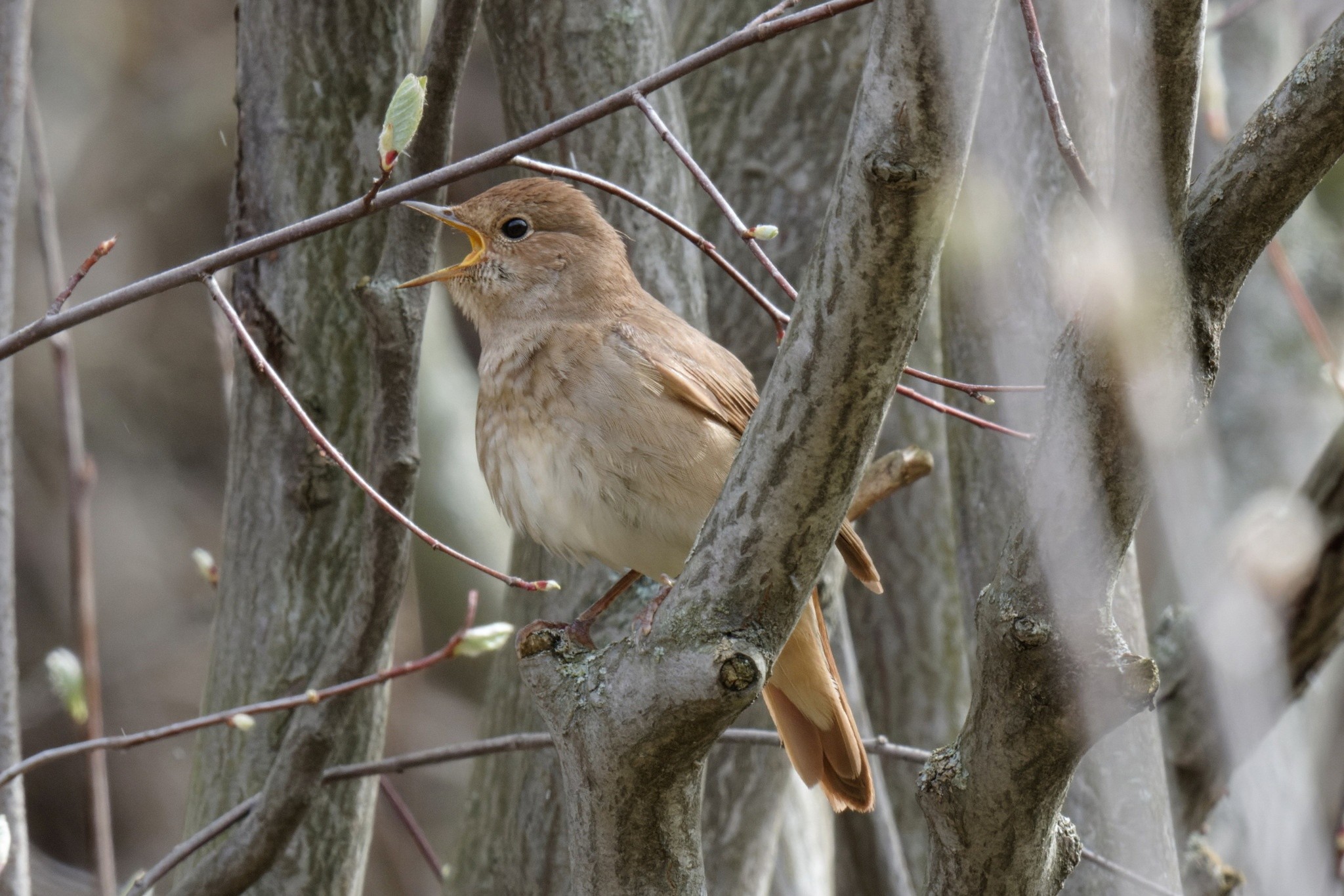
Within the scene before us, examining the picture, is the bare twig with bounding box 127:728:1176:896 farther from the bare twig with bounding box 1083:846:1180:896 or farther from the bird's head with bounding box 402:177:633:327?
the bird's head with bounding box 402:177:633:327

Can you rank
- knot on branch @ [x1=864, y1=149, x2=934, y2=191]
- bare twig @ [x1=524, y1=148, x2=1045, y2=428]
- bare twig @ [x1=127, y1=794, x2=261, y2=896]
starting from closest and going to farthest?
knot on branch @ [x1=864, y1=149, x2=934, y2=191], bare twig @ [x1=524, y1=148, x2=1045, y2=428], bare twig @ [x1=127, y1=794, x2=261, y2=896]

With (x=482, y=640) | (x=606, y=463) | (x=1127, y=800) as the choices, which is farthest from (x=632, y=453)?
(x=1127, y=800)

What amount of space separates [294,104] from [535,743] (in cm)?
159

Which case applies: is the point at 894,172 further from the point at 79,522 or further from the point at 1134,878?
the point at 79,522

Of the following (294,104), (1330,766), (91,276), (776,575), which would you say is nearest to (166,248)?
(91,276)

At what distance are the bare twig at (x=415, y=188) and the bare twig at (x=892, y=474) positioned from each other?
3.88ft

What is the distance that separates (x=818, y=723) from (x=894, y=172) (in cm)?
159

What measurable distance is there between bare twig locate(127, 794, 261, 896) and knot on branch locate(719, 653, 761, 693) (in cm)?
140

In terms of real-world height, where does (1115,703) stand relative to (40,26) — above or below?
below

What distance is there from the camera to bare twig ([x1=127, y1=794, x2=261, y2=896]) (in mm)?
2643

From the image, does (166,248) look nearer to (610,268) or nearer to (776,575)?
(610,268)

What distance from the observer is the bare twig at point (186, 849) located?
8.67ft

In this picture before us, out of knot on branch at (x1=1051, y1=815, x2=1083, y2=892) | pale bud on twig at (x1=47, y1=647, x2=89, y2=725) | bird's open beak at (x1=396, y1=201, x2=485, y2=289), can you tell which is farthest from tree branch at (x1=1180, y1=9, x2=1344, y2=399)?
pale bud on twig at (x1=47, y1=647, x2=89, y2=725)

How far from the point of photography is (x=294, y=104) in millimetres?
3355
